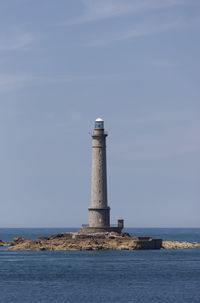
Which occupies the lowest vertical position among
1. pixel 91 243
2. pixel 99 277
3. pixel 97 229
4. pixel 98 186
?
pixel 99 277

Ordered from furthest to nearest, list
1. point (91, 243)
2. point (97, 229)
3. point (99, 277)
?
1. point (97, 229)
2. point (91, 243)
3. point (99, 277)

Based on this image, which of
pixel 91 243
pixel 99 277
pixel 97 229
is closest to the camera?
pixel 99 277

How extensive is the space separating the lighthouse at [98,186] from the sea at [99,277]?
4.67 m

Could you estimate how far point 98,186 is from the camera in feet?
311

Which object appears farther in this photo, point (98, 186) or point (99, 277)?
point (98, 186)

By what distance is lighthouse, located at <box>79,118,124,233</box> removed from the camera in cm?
9481

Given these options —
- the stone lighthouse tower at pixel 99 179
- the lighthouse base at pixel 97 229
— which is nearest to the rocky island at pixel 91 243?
the lighthouse base at pixel 97 229

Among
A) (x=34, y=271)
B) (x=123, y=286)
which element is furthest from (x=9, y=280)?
(x=123, y=286)

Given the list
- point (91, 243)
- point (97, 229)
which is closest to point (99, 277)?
point (91, 243)

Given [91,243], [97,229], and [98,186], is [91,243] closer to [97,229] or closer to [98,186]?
[97,229]

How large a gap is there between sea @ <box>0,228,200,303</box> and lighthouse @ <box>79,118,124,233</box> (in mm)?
4666

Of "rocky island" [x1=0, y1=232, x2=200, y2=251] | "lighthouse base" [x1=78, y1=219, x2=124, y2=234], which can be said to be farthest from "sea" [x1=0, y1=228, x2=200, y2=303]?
"lighthouse base" [x1=78, y1=219, x2=124, y2=234]

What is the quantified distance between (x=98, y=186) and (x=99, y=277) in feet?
88.9

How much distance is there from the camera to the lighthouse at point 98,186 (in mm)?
94812
